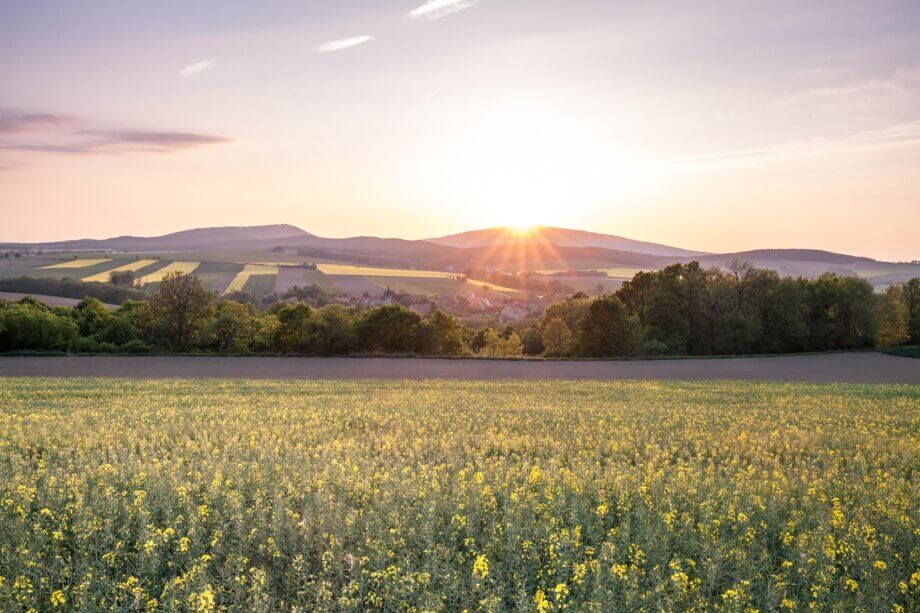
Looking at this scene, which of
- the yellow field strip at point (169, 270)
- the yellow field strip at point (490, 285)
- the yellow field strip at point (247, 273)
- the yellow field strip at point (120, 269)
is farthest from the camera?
the yellow field strip at point (490, 285)

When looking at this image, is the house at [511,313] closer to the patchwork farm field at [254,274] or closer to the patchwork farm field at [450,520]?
the patchwork farm field at [254,274]

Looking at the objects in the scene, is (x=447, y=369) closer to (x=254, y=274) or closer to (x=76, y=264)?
(x=254, y=274)

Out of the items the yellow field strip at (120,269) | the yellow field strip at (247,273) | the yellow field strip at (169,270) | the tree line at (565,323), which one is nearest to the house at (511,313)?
the tree line at (565,323)

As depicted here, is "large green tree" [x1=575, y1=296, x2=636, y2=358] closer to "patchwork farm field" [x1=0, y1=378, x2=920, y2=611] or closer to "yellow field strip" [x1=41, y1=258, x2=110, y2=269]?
"patchwork farm field" [x1=0, y1=378, x2=920, y2=611]

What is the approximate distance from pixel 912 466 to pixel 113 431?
1560 cm

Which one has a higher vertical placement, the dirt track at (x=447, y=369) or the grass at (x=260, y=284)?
the grass at (x=260, y=284)

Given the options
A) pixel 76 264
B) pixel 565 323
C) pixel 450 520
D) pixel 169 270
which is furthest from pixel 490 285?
pixel 450 520

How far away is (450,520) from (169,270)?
136 meters

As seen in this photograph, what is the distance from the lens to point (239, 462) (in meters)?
10.7

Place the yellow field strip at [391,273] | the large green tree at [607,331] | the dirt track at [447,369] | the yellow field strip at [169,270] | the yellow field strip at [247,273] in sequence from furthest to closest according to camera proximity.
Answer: the yellow field strip at [391,273], the yellow field strip at [169,270], the yellow field strip at [247,273], the large green tree at [607,331], the dirt track at [447,369]

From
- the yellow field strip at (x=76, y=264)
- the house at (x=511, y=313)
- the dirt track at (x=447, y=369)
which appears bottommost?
the dirt track at (x=447, y=369)

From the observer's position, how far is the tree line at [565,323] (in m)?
50.4

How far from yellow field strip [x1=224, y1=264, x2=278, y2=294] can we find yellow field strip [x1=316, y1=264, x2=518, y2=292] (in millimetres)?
11563

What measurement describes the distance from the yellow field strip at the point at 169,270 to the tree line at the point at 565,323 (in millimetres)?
51761
